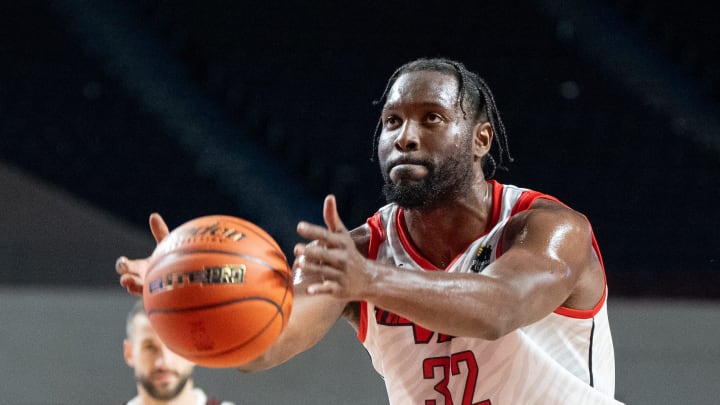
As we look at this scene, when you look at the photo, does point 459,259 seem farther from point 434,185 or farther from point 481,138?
point 481,138

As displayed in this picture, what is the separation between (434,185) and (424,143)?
0.13 meters

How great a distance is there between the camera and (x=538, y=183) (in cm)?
663

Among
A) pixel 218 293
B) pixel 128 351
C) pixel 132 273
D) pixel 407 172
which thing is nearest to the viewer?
pixel 218 293

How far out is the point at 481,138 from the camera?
3.00 metres

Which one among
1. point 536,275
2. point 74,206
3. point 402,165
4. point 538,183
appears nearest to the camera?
point 536,275

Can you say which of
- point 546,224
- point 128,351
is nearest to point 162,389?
point 128,351

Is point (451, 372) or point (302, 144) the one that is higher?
point (302, 144)

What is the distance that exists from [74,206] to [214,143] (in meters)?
1.34

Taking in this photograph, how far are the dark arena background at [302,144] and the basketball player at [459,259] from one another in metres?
1.68

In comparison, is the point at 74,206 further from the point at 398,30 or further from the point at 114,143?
the point at 398,30

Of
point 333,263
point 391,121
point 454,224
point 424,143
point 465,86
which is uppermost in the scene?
point 465,86

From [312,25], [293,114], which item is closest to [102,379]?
[293,114]

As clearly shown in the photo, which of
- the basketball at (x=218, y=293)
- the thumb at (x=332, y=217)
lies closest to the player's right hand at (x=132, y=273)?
the basketball at (x=218, y=293)

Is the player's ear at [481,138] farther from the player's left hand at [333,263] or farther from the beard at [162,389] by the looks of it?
the beard at [162,389]
